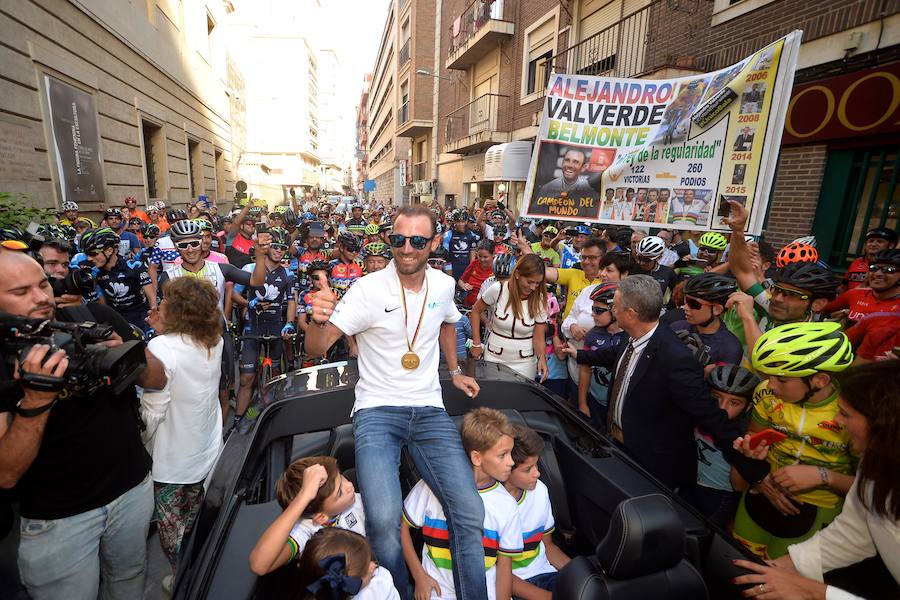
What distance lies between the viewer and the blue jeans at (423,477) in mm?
1980

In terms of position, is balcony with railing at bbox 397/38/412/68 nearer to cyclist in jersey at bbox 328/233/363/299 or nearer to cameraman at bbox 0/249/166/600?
cyclist in jersey at bbox 328/233/363/299

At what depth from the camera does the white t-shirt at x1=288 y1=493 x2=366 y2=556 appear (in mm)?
1791

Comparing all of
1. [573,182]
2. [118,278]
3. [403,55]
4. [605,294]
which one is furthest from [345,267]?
[403,55]

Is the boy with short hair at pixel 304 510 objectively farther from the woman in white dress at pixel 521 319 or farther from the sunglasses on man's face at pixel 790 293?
the sunglasses on man's face at pixel 790 293

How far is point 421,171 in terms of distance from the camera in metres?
36.3

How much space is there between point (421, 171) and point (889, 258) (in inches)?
1372

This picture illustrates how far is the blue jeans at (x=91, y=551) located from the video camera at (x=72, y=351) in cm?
66

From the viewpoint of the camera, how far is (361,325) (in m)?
2.31

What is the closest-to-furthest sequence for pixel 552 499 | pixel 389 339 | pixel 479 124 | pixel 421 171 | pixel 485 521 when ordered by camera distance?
pixel 485 521 < pixel 389 339 < pixel 552 499 < pixel 479 124 < pixel 421 171

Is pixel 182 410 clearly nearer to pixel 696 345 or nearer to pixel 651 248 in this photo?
pixel 696 345

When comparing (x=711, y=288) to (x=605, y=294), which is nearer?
(x=711, y=288)

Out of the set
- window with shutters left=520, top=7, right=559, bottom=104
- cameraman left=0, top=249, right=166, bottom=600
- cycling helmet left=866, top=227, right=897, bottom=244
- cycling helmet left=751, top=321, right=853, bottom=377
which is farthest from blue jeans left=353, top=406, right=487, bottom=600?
window with shutters left=520, top=7, right=559, bottom=104

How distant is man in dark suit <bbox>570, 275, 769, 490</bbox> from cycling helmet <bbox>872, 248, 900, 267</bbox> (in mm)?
2314

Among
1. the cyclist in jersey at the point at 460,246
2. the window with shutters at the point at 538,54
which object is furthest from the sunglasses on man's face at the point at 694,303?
the window with shutters at the point at 538,54
